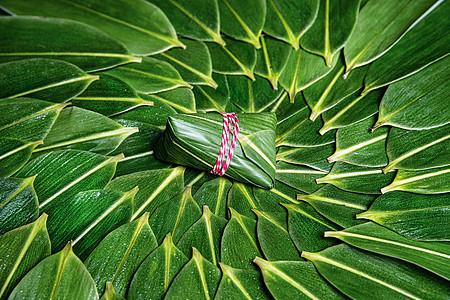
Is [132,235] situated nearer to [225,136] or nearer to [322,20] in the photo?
[225,136]

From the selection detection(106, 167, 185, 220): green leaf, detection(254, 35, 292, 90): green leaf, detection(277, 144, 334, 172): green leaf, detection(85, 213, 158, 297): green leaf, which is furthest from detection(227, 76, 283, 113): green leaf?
detection(85, 213, 158, 297): green leaf

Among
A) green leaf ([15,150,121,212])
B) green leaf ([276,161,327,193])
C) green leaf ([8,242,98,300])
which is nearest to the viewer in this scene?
green leaf ([8,242,98,300])

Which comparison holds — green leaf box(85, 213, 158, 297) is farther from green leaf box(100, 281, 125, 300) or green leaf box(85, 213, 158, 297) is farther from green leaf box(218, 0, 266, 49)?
green leaf box(218, 0, 266, 49)

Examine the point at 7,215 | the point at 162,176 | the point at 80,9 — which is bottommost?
the point at 7,215

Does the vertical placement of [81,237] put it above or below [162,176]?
below

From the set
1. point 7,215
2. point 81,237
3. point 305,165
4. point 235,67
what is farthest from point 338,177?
point 7,215

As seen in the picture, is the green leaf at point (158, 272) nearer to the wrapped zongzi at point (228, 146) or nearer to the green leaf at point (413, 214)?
the wrapped zongzi at point (228, 146)
